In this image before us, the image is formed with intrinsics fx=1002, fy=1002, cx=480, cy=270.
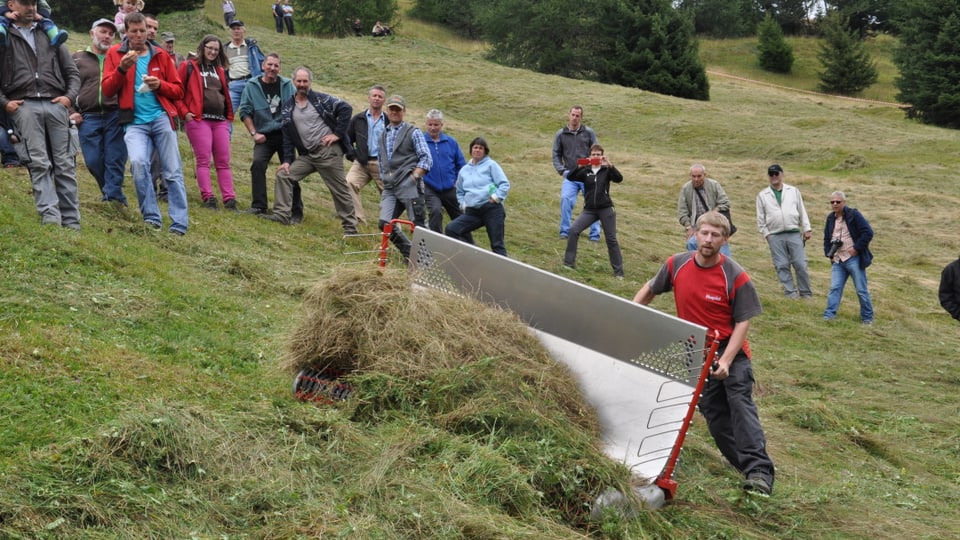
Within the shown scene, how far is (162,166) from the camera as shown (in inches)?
406

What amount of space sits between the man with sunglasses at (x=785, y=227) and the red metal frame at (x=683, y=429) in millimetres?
9843

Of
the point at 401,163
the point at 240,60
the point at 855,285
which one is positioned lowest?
the point at 855,285

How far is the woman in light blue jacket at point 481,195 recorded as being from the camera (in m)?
11.8

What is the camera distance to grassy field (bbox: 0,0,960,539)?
4949mm

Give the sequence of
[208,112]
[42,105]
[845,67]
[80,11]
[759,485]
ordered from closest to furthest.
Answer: [759,485], [42,105], [208,112], [80,11], [845,67]

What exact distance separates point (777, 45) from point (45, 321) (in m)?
59.5

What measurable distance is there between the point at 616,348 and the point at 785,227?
10.1 metres

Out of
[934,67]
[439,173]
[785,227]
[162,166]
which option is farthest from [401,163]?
[934,67]

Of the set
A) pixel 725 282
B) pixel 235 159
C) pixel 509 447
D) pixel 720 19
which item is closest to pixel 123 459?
pixel 509 447

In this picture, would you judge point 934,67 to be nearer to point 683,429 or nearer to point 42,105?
point 42,105

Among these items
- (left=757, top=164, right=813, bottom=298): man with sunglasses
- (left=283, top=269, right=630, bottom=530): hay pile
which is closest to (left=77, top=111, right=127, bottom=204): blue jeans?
(left=283, top=269, right=630, bottom=530): hay pile

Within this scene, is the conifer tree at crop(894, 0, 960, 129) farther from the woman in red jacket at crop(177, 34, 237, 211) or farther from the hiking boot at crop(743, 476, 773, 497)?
the hiking boot at crop(743, 476, 773, 497)

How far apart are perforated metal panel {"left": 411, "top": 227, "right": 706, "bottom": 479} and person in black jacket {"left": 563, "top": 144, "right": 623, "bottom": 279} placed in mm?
7663

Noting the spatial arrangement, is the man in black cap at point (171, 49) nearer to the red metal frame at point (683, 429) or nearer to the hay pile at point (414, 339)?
the hay pile at point (414, 339)
